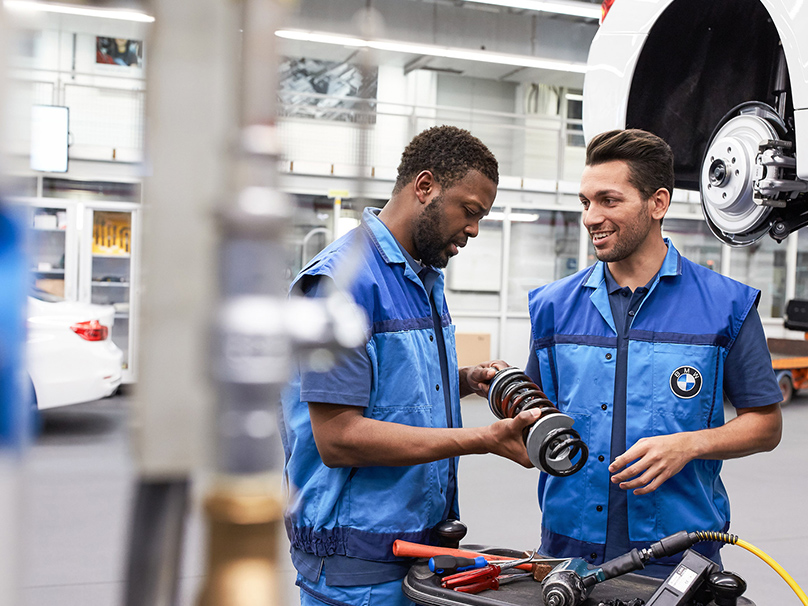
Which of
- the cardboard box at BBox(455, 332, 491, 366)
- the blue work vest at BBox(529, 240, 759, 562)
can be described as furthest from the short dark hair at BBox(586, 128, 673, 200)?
the cardboard box at BBox(455, 332, 491, 366)

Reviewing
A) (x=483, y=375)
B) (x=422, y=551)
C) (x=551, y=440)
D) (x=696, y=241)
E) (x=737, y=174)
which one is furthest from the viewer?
(x=696, y=241)

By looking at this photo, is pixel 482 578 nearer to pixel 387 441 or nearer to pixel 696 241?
pixel 387 441

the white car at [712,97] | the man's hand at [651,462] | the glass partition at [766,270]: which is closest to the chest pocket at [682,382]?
the man's hand at [651,462]

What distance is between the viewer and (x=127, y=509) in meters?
0.32

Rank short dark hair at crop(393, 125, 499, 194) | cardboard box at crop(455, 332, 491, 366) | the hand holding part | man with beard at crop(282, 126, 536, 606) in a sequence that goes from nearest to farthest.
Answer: man with beard at crop(282, 126, 536, 606)
short dark hair at crop(393, 125, 499, 194)
the hand holding part
cardboard box at crop(455, 332, 491, 366)

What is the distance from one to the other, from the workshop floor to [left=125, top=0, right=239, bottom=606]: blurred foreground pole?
0.02 meters

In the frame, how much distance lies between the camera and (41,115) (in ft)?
0.99

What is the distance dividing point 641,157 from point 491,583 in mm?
971

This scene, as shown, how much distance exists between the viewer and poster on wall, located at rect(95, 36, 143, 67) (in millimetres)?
327

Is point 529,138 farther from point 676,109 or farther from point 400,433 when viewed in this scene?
point 400,433

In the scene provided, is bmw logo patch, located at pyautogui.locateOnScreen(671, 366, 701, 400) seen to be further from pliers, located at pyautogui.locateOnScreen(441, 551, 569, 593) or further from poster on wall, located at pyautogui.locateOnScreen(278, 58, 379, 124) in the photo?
poster on wall, located at pyautogui.locateOnScreen(278, 58, 379, 124)

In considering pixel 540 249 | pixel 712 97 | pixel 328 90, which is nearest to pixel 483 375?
pixel 328 90

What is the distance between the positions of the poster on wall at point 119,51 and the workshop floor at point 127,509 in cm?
15

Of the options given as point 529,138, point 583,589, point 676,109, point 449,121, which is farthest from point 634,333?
point 529,138
